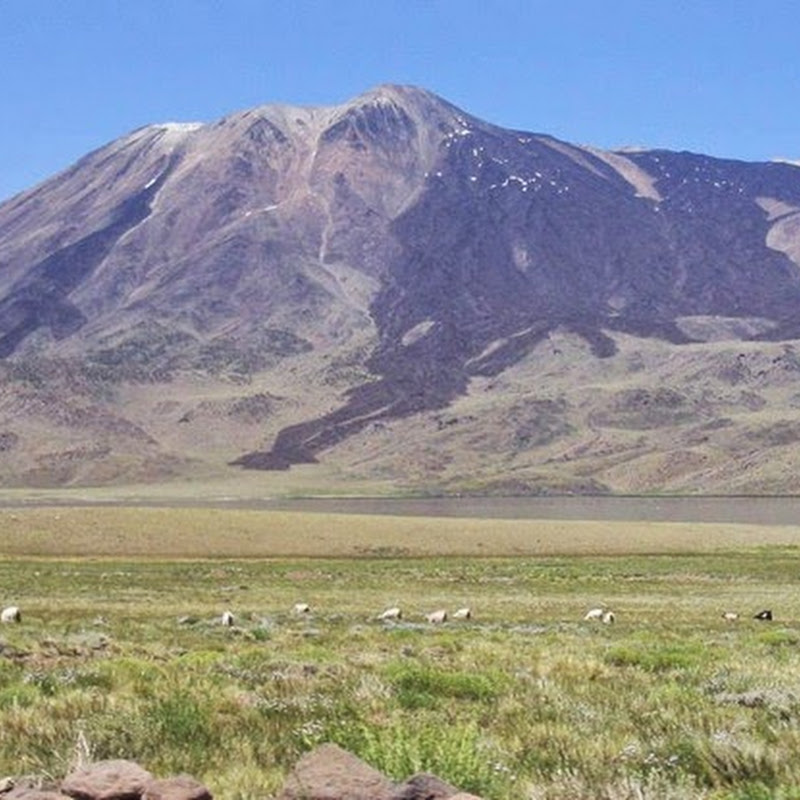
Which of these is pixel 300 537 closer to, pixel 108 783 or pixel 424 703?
pixel 424 703

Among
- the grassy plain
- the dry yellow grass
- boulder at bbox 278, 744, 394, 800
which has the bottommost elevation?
the dry yellow grass

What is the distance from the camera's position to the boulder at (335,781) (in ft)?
20.8

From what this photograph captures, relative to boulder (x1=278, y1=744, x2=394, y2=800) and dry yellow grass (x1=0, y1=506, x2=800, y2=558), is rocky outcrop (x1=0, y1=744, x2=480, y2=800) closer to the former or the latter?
boulder (x1=278, y1=744, x2=394, y2=800)

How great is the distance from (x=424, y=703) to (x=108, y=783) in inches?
187

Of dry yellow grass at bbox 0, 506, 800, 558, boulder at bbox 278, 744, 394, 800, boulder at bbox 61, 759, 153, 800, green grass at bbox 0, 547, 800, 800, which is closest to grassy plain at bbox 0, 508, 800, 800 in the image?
green grass at bbox 0, 547, 800, 800

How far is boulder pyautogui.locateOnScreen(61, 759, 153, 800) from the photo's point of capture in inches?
253

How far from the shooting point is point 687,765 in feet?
25.4

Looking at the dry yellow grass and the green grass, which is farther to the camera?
the dry yellow grass

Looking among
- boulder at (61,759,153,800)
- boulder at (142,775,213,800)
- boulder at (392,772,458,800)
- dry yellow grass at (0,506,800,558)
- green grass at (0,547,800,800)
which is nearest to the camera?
boulder at (392,772,458,800)

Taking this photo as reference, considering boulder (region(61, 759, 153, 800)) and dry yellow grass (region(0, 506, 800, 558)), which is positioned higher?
boulder (region(61, 759, 153, 800))

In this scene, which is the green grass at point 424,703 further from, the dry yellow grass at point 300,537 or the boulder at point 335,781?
the dry yellow grass at point 300,537

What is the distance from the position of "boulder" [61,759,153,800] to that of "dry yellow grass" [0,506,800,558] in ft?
198

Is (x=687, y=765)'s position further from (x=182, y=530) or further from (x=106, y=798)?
(x=182, y=530)

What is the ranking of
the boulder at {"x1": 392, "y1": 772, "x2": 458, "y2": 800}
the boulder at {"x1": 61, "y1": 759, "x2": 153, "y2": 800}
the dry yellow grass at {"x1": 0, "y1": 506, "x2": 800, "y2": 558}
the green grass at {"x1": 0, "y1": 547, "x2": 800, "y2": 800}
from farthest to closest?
the dry yellow grass at {"x1": 0, "y1": 506, "x2": 800, "y2": 558}
the green grass at {"x1": 0, "y1": 547, "x2": 800, "y2": 800}
the boulder at {"x1": 61, "y1": 759, "x2": 153, "y2": 800}
the boulder at {"x1": 392, "y1": 772, "x2": 458, "y2": 800}
